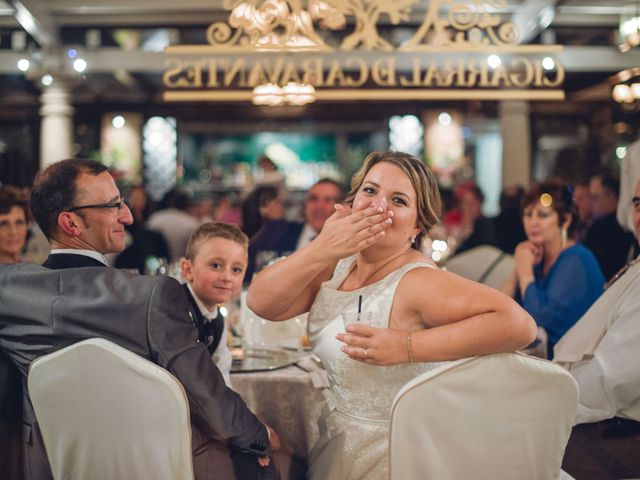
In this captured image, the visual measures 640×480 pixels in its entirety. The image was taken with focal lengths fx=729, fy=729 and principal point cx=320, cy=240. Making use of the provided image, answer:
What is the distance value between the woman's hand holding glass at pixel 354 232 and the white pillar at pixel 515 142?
637 cm

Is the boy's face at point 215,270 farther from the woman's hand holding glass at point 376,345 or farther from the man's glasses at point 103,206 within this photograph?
the woman's hand holding glass at point 376,345

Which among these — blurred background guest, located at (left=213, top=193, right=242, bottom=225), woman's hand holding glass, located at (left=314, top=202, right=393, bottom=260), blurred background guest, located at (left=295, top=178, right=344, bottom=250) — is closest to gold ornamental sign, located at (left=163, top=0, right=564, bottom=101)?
blurred background guest, located at (left=295, top=178, right=344, bottom=250)

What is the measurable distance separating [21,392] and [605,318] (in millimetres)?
1993

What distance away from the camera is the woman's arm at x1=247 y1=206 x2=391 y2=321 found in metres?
1.70

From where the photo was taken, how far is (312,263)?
1.77 meters

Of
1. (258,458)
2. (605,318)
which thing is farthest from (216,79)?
(258,458)

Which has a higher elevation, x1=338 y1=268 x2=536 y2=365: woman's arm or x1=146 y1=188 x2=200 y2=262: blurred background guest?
x1=146 y1=188 x2=200 y2=262: blurred background guest

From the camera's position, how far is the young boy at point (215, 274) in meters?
2.29

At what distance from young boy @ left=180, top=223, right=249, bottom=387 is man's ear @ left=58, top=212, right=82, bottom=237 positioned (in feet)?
1.49

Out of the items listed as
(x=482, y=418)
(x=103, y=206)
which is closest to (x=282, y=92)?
(x=103, y=206)

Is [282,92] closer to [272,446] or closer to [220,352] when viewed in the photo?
[220,352]

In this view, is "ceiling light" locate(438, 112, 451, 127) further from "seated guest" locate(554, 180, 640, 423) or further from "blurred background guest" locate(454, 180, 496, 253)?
"seated guest" locate(554, 180, 640, 423)

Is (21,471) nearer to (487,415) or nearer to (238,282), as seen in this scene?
(238,282)

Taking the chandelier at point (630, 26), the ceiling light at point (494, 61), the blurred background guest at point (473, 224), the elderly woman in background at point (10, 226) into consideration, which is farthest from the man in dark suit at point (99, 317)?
the chandelier at point (630, 26)
